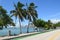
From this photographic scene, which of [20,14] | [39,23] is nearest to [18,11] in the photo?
[20,14]

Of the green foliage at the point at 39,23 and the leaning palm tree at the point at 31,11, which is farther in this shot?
the green foliage at the point at 39,23

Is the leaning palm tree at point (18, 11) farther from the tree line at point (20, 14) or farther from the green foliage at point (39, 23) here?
the green foliage at point (39, 23)

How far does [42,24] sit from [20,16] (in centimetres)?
3943

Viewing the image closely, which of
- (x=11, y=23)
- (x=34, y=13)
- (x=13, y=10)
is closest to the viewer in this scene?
(x=13, y=10)

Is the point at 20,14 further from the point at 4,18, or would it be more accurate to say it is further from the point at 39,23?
the point at 39,23

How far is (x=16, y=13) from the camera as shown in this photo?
5672cm

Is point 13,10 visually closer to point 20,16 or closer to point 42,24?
point 20,16

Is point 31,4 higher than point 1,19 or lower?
higher

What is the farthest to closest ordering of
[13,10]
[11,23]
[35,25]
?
[35,25]
[11,23]
[13,10]

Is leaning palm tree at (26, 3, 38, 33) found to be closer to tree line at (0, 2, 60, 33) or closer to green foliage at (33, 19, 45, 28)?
tree line at (0, 2, 60, 33)

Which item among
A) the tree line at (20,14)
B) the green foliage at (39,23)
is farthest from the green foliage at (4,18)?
the green foliage at (39,23)

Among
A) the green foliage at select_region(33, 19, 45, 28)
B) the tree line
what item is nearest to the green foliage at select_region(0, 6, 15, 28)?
the tree line

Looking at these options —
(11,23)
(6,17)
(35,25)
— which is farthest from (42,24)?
(6,17)

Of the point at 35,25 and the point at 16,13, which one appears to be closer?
the point at 16,13
